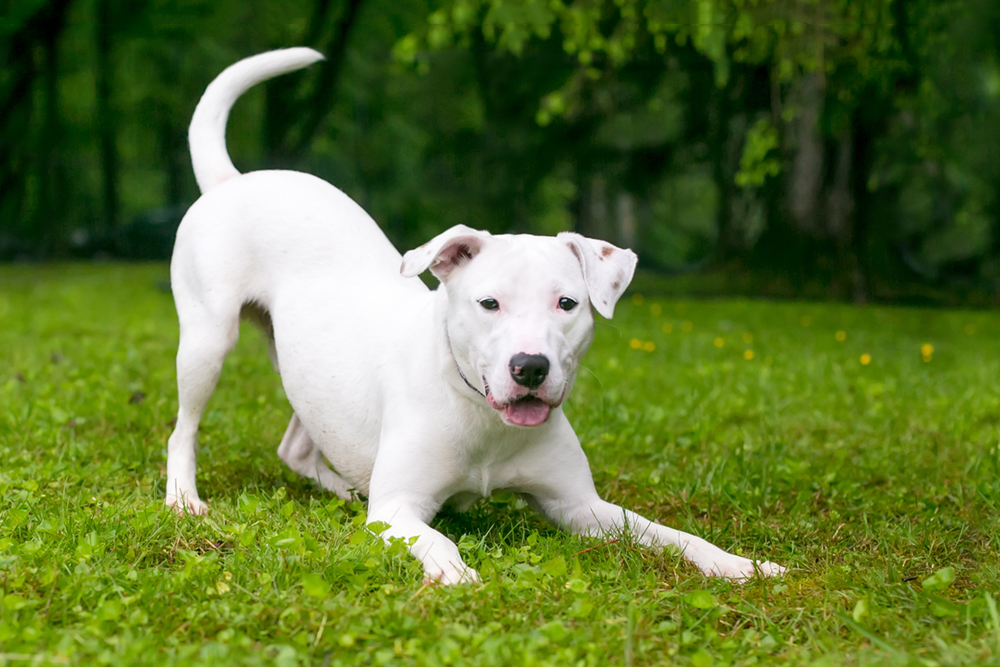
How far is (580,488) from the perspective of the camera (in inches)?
132

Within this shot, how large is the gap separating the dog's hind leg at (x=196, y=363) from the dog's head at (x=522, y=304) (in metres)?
1.16

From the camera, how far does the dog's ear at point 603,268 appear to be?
303 centimetres

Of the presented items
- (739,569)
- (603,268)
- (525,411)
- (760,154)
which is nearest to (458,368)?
(525,411)

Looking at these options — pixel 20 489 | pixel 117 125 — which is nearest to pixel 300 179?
pixel 20 489

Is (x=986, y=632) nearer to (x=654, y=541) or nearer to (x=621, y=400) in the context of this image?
(x=654, y=541)

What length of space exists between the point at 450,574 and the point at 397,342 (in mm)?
1042

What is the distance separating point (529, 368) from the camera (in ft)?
9.11

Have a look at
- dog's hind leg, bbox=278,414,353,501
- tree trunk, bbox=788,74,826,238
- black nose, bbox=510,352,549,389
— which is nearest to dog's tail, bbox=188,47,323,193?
dog's hind leg, bbox=278,414,353,501

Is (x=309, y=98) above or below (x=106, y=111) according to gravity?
above

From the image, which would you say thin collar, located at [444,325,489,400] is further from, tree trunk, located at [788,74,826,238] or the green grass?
tree trunk, located at [788,74,826,238]

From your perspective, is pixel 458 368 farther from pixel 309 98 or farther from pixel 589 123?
pixel 309 98

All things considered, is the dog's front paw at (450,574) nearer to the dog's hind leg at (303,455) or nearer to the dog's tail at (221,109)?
the dog's hind leg at (303,455)

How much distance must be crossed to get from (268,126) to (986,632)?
43.8 ft

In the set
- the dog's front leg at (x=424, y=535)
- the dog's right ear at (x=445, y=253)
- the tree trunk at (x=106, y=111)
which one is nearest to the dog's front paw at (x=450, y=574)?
the dog's front leg at (x=424, y=535)
